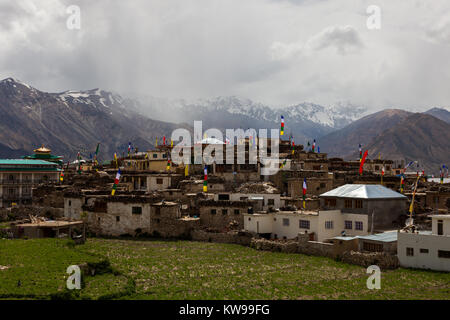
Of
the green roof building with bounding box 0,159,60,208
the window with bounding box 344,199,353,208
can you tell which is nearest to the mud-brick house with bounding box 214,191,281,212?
the window with bounding box 344,199,353,208

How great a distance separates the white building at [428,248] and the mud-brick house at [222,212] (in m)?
20.0

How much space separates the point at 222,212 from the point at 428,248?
24.9 metres

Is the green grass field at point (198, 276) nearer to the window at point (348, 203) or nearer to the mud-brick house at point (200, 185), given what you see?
the window at point (348, 203)

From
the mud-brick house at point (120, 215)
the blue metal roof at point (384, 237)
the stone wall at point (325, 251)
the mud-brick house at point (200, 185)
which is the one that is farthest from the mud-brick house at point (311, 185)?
the mud-brick house at point (120, 215)

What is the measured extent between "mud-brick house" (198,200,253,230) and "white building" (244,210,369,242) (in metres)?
2.44

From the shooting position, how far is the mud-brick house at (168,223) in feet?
181

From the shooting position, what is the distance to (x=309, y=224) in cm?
4928

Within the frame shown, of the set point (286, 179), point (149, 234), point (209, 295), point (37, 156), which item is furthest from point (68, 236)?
point (37, 156)

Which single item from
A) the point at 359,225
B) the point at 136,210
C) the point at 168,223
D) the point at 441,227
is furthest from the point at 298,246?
the point at 136,210

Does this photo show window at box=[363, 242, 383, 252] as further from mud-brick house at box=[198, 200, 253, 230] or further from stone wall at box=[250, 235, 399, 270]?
mud-brick house at box=[198, 200, 253, 230]

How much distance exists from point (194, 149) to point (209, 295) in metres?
60.5

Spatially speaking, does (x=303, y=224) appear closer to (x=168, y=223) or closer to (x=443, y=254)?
(x=443, y=254)

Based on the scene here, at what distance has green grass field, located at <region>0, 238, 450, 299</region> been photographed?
3114 centimetres
